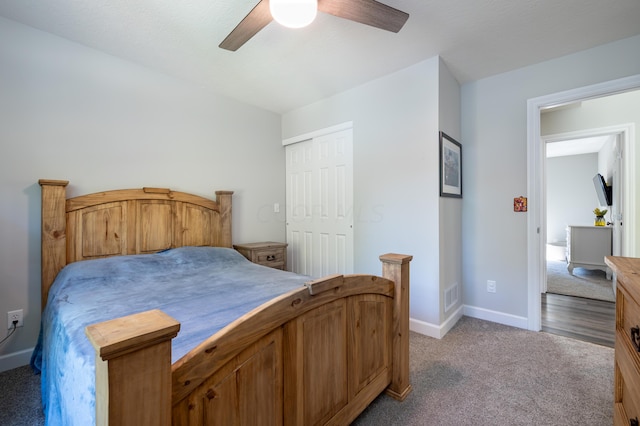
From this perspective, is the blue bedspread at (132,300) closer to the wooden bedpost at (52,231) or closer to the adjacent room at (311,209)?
the adjacent room at (311,209)

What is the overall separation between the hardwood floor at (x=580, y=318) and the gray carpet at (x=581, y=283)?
26cm

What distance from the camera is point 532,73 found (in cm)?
264

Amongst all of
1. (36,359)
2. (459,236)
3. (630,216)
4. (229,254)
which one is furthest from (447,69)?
(36,359)

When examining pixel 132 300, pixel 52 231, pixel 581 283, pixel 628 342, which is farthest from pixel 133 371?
pixel 581 283

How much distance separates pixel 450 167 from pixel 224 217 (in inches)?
93.3

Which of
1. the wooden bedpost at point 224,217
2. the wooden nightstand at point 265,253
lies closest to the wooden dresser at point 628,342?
the wooden nightstand at point 265,253

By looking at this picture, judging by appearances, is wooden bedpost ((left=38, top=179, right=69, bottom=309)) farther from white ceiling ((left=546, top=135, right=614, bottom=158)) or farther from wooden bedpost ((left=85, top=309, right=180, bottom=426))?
white ceiling ((left=546, top=135, right=614, bottom=158))

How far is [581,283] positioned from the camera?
409 centimetres

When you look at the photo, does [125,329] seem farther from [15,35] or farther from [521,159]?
[521,159]

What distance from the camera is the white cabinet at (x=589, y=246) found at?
4.40m

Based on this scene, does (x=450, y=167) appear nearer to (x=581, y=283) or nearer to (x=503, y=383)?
(x=503, y=383)

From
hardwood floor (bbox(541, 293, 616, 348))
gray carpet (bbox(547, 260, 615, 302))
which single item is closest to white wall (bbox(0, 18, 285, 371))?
hardwood floor (bbox(541, 293, 616, 348))

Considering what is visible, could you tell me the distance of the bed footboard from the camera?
605 mm

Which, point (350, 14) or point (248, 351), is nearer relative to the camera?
point (248, 351)
